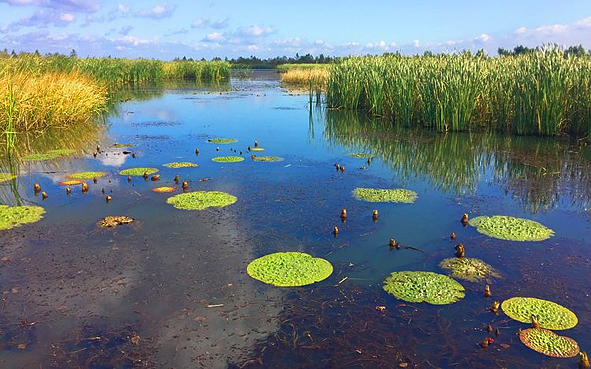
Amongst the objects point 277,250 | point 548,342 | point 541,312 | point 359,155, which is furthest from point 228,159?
point 548,342

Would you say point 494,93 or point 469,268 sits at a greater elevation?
point 494,93

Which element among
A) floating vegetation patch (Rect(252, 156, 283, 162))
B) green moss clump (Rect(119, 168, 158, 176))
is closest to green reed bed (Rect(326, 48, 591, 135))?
floating vegetation patch (Rect(252, 156, 283, 162))

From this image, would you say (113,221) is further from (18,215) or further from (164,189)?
(164,189)

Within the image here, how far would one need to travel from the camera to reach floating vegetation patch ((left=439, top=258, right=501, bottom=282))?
15.7ft

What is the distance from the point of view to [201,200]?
23.9 feet

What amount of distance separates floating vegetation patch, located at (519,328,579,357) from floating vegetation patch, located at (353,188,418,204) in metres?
3.73

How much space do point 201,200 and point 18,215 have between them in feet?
8.53

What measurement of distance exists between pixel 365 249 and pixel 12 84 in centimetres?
1113

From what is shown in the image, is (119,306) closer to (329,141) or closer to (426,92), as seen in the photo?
(329,141)

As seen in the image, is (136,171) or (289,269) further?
(136,171)

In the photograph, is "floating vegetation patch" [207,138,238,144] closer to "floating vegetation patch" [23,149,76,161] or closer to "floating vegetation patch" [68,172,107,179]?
"floating vegetation patch" [23,149,76,161]

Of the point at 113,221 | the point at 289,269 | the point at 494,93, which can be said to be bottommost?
the point at 289,269

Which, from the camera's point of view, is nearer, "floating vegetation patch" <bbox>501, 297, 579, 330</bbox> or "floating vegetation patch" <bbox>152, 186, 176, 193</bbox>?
"floating vegetation patch" <bbox>501, 297, 579, 330</bbox>

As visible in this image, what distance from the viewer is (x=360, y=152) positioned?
11.7m
